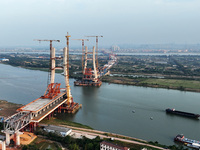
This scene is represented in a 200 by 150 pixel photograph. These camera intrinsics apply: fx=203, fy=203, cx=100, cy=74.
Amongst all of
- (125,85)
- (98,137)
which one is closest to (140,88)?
(125,85)

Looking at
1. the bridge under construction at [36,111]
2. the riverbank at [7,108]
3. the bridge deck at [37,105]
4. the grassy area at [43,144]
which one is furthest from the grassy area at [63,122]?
the riverbank at [7,108]

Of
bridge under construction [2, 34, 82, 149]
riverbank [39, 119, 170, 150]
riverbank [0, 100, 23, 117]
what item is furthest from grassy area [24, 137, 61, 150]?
riverbank [0, 100, 23, 117]

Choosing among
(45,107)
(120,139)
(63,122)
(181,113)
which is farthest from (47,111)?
(181,113)

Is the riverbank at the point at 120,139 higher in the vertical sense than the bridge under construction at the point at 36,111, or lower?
lower

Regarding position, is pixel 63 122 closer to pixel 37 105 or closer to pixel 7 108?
pixel 37 105

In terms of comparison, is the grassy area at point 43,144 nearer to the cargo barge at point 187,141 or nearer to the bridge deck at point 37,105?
the bridge deck at point 37,105

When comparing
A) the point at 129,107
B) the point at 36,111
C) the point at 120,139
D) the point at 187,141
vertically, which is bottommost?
the point at 187,141
